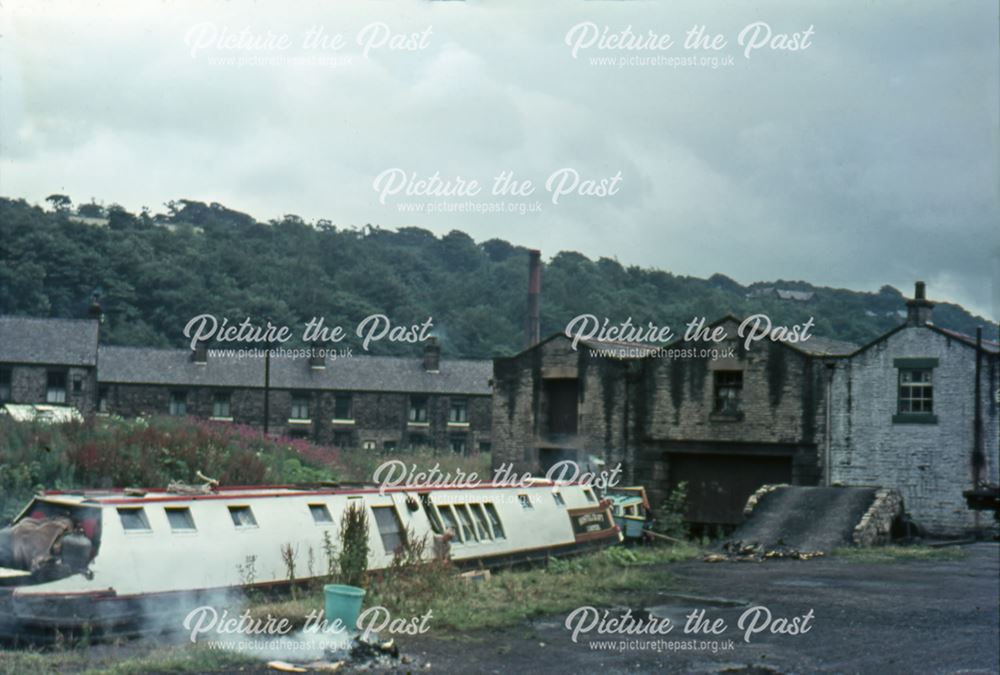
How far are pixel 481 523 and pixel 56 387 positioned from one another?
33.5 m

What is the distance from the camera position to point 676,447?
27031 mm

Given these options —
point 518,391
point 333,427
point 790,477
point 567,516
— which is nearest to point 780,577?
point 567,516

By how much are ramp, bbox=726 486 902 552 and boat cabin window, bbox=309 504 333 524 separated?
33.7ft

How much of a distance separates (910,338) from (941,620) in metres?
13.2

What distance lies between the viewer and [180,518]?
37.1ft

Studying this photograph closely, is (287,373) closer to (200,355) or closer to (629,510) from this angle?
(200,355)

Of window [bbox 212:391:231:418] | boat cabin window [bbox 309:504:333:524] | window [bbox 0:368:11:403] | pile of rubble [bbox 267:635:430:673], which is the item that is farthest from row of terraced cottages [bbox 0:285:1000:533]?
window [bbox 0:368:11:403]

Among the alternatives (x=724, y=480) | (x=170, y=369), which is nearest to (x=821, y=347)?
(x=724, y=480)

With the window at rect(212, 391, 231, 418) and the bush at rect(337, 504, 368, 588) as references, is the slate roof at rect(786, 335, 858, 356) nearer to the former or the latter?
the bush at rect(337, 504, 368, 588)

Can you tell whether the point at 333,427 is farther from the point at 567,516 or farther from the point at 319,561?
the point at 319,561

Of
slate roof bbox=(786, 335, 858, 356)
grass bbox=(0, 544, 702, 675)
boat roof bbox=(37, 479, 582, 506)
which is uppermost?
slate roof bbox=(786, 335, 858, 356)

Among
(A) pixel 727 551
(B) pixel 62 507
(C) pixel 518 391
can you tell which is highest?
(C) pixel 518 391

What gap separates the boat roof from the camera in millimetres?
10820

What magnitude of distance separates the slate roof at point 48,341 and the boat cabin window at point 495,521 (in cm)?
3233
